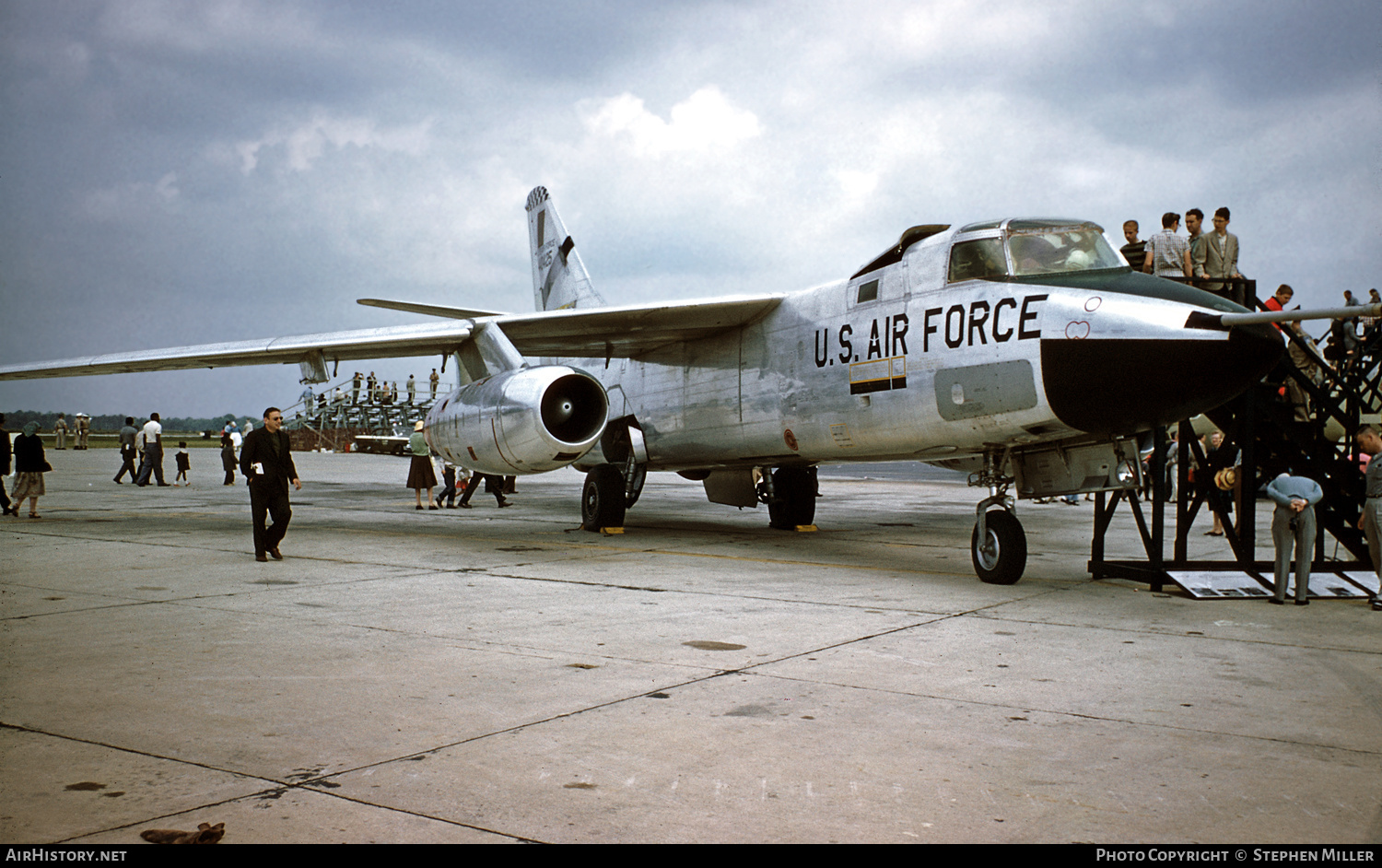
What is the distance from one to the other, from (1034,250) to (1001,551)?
2.85 meters

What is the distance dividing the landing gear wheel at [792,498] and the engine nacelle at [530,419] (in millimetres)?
4623

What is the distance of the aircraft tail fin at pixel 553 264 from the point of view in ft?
59.8

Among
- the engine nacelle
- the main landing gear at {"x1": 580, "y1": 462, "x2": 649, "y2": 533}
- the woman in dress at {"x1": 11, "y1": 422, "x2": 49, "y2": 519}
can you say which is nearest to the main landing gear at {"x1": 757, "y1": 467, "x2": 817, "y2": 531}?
the main landing gear at {"x1": 580, "y1": 462, "x2": 649, "y2": 533}

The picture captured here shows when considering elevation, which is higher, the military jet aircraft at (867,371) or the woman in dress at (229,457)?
the military jet aircraft at (867,371)

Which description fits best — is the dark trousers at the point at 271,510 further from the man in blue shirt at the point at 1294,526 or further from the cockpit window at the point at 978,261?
the man in blue shirt at the point at 1294,526

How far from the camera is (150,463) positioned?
26.3m

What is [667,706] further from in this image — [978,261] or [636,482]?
[636,482]

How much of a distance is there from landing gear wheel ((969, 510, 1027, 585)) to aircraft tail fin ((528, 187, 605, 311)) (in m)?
9.57

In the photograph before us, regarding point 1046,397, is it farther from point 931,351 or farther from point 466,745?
point 466,745

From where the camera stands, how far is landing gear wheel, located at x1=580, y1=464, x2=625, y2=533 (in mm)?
14641

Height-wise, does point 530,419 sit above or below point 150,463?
above

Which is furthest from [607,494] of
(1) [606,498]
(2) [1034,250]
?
(2) [1034,250]

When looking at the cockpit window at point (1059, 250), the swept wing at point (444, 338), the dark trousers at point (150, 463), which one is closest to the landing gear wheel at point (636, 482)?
the swept wing at point (444, 338)

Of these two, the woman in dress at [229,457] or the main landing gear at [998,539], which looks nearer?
the main landing gear at [998,539]
